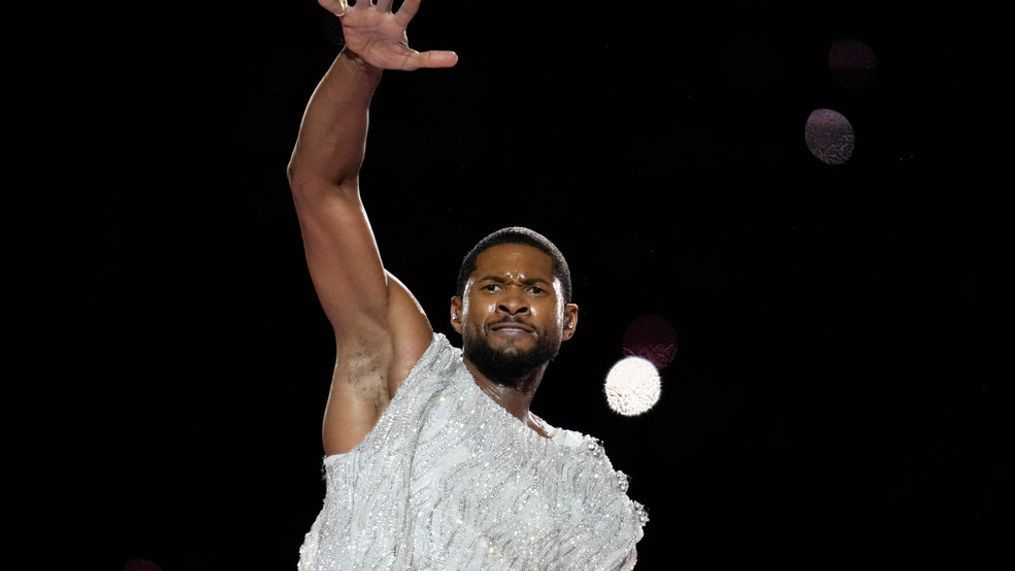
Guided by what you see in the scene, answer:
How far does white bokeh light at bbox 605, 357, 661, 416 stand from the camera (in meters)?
3.66

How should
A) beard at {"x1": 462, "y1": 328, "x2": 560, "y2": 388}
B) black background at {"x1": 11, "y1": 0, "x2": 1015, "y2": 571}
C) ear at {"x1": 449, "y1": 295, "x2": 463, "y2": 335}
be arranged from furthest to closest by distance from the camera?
black background at {"x1": 11, "y1": 0, "x2": 1015, "y2": 571} → ear at {"x1": 449, "y1": 295, "x2": 463, "y2": 335} → beard at {"x1": 462, "y1": 328, "x2": 560, "y2": 388}

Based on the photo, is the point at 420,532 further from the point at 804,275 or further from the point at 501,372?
the point at 804,275

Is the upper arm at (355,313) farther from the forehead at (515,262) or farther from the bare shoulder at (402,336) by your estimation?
the forehead at (515,262)

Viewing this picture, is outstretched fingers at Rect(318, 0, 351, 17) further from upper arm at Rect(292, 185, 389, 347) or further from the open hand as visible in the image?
upper arm at Rect(292, 185, 389, 347)

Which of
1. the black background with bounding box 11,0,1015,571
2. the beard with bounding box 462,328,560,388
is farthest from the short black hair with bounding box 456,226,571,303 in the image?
the black background with bounding box 11,0,1015,571

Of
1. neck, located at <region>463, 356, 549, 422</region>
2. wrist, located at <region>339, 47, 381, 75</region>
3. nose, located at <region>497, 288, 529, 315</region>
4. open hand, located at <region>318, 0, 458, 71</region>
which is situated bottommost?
neck, located at <region>463, 356, 549, 422</region>

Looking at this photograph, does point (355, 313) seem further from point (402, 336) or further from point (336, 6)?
point (336, 6)

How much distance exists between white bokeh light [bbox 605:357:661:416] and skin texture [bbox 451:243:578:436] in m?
1.52

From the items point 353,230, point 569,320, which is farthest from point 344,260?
point 569,320

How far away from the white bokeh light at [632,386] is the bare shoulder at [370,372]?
5.79 ft

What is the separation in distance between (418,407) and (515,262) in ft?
1.13

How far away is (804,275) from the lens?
12.2 ft

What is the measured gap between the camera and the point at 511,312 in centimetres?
207

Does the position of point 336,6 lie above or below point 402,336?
above
